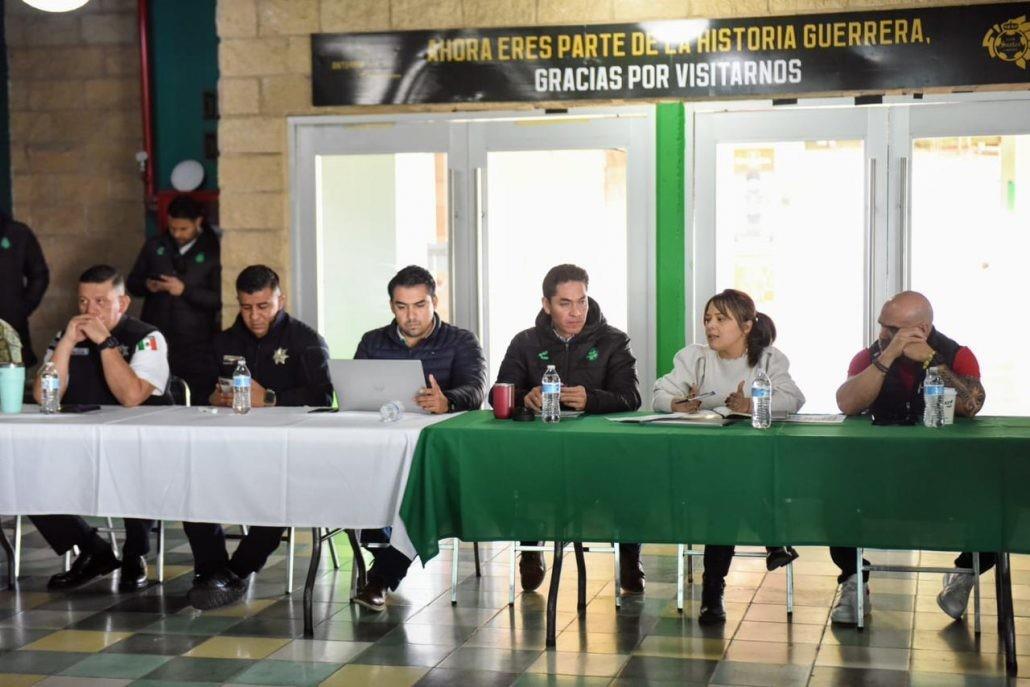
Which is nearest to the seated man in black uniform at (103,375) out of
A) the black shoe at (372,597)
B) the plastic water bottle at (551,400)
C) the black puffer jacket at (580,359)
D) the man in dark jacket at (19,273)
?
the black shoe at (372,597)

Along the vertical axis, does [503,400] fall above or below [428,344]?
below

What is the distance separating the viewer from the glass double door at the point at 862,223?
641cm

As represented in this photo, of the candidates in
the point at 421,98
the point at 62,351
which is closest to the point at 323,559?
the point at 62,351

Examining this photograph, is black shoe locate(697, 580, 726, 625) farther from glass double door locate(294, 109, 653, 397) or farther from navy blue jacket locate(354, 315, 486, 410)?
glass double door locate(294, 109, 653, 397)

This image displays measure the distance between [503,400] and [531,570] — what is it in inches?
30.4

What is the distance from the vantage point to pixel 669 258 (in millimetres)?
6652

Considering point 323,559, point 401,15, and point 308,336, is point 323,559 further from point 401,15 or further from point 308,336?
point 401,15

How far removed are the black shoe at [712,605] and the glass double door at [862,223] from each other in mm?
2249

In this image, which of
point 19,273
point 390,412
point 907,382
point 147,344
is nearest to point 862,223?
point 907,382

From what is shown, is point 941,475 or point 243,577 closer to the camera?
point 941,475

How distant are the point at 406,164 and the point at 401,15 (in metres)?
0.72

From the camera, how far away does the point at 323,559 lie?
5594 millimetres

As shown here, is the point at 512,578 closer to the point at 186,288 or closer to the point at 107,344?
the point at 107,344

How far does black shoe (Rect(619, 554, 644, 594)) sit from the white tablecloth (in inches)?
35.3
